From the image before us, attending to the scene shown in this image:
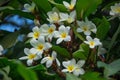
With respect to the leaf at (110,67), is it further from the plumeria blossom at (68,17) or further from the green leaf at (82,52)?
the plumeria blossom at (68,17)

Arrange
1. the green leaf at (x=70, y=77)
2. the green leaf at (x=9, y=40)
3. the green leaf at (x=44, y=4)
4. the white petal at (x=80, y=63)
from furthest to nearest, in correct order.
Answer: the green leaf at (x=9, y=40)
the green leaf at (x=44, y=4)
the white petal at (x=80, y=63)
the green leaf at (x=70, y=77)

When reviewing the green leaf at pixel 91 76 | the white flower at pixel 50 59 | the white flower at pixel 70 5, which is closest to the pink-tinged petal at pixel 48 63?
the white flower at pixel 50 59

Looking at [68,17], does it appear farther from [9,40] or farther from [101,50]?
[9,40]

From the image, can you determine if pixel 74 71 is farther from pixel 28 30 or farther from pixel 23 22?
pixel 23 22

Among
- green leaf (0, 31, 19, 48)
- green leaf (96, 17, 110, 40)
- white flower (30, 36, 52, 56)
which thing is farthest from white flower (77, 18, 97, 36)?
green leaf (0, 31, 19, 48)

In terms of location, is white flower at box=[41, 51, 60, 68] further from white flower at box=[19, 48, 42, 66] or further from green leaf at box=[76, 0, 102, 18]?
green leaf at box=[76, 0, 102, 18]

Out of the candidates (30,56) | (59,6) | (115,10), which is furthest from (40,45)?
(115,10)

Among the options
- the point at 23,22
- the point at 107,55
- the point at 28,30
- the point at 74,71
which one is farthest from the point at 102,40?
the point at 23,22
